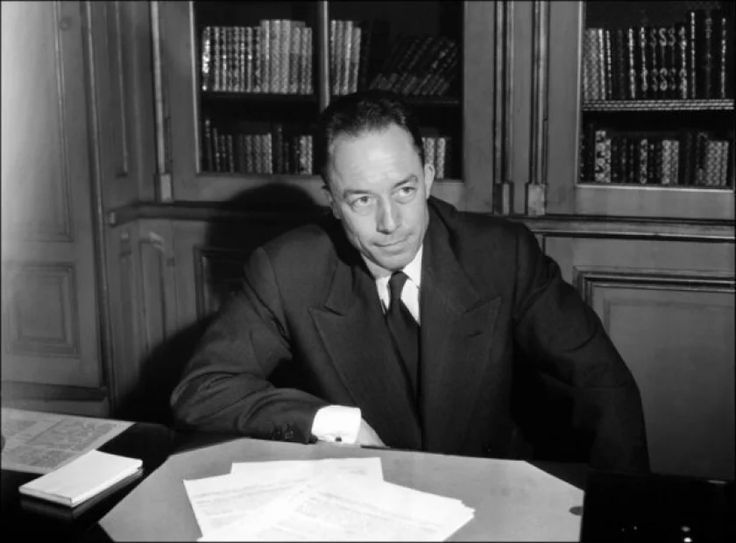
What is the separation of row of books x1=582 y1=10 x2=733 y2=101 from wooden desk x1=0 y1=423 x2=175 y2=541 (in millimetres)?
1855

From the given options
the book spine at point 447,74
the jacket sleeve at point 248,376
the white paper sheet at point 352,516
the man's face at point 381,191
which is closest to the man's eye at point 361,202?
the man's face at point 381,191

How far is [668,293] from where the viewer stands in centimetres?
262

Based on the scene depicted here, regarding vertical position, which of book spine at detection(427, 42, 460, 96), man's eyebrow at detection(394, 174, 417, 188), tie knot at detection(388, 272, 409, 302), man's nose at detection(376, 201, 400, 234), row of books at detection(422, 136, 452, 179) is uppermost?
book spine at detection(427, 42, 460, 96)

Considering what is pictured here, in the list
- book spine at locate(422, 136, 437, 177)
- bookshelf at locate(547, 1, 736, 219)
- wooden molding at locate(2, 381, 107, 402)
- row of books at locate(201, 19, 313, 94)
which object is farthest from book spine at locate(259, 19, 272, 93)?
wooden molding at locate(2, 381, 107, 402)

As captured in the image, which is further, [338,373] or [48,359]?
[48,359]

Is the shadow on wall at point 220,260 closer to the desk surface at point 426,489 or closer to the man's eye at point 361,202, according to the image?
the man's eye at point 361,202

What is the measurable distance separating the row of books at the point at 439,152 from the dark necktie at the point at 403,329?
1135mm

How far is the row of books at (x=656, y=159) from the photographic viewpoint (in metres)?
2.60

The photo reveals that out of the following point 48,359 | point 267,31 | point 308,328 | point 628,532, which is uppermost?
point 267,31

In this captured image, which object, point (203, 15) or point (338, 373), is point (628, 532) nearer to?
point (338, 373)

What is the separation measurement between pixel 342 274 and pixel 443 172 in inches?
44.4

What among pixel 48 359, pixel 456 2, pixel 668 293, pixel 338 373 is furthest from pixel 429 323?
pixel 48 359

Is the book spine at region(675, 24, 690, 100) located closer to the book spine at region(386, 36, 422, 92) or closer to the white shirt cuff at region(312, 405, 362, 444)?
the book spine at region(386, 36, 422, 92)

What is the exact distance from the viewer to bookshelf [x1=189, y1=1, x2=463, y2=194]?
2816 millimetres
